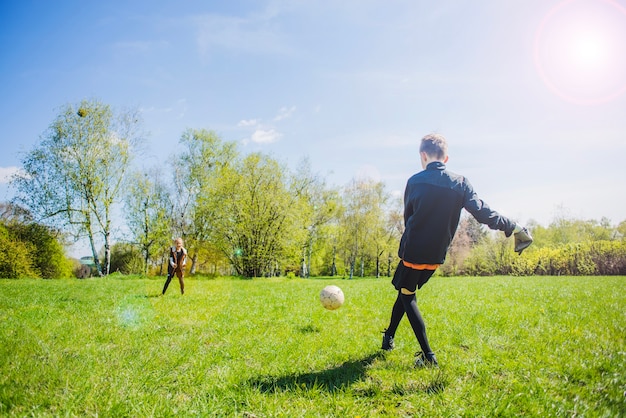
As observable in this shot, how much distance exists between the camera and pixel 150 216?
40625 millimetres

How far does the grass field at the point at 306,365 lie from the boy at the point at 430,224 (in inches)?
31.4

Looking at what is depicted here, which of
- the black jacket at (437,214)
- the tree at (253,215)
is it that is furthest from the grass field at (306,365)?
the tree at (253,215)

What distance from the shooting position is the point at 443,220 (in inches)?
174

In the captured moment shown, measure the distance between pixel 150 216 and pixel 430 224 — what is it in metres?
42.0

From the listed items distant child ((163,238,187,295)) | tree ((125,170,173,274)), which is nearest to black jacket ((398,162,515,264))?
distant child ((163,238,187,295))

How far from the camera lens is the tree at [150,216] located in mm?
39312

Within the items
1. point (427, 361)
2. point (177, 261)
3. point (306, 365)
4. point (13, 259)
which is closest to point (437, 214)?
point (427, 361)

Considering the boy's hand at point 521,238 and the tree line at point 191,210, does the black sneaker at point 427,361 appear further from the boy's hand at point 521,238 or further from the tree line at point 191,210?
the tree line at point 191,210

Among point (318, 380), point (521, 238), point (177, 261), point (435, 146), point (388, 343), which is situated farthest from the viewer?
point (177, 261)

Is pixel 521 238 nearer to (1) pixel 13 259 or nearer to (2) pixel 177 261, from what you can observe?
(2) pixel 177 261

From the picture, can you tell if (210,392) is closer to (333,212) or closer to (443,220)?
(443,220)

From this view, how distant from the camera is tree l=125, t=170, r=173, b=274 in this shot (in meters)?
39.3

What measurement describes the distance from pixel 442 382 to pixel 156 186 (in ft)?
141

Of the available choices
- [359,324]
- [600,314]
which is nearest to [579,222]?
[600,314]
